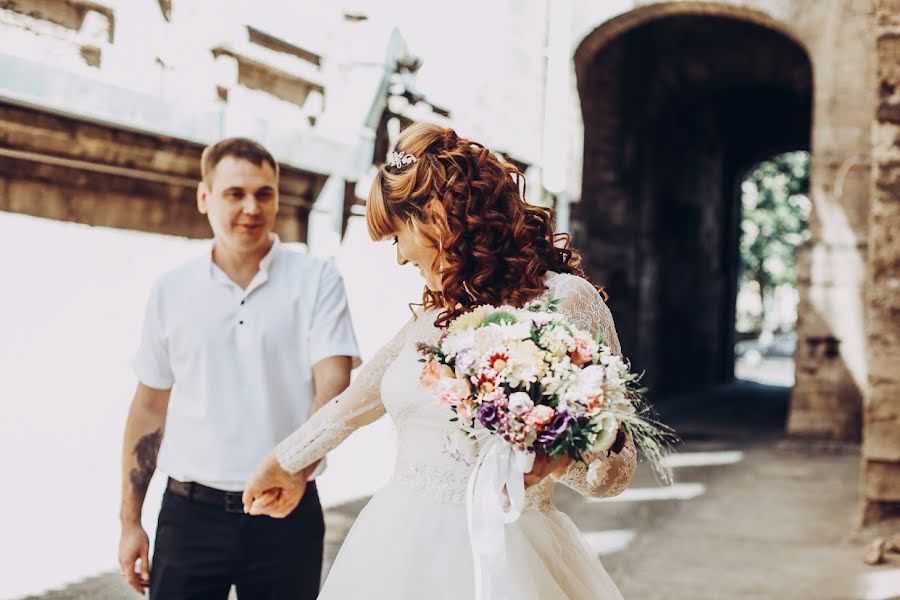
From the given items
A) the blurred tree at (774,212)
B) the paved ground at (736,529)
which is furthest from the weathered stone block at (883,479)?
the blurred tree at (774,212)

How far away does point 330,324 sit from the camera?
3203 mm

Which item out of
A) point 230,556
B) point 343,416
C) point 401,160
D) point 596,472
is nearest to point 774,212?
point 230,556

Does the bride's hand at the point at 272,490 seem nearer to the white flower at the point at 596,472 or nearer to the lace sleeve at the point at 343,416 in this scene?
the lace sleeve at the point at 343,416

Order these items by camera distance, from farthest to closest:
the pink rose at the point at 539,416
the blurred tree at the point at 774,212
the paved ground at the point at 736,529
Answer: the blurred tree at the point at 774,212 → the paved ground at the point at 736,529 → the pink rose at the point at 539,416

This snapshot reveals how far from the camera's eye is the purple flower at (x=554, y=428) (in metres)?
1.95

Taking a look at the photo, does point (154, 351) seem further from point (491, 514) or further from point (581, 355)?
point (581, 355)

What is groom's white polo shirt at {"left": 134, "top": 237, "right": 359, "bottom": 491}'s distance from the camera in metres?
3.16

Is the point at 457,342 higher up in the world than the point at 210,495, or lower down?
higher up

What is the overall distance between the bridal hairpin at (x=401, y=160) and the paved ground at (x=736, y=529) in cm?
359

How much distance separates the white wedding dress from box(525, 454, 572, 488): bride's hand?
121 millimetres

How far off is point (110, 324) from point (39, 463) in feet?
3.23

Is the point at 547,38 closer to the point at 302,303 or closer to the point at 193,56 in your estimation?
the point at 193,56

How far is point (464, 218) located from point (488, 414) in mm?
522

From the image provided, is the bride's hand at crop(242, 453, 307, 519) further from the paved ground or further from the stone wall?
the stone wall
